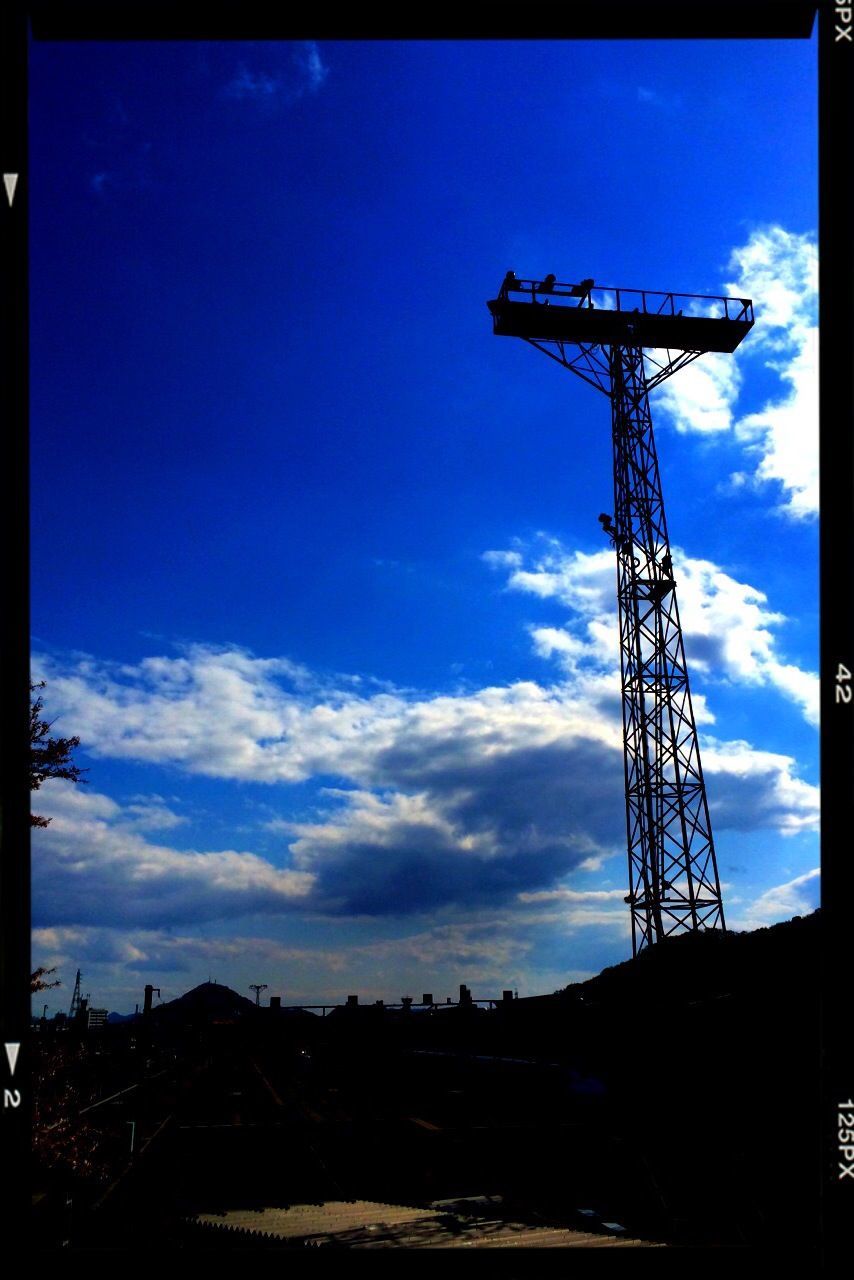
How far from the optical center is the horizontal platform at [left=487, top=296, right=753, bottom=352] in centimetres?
2886

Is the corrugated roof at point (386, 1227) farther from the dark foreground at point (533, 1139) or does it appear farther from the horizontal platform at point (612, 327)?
the horizontal platform at point (612, 327)

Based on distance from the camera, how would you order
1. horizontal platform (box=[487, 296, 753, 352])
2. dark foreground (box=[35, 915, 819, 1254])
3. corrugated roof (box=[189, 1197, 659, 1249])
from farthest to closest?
1. horizontal platform (box=[487, 296, 753, 352])
2. dark foreground (box=[35, 915, 819, 1254])
3. corrugated roof (box=[189, 1197, 659, 1249])

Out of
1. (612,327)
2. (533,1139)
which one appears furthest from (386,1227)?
(612,327)

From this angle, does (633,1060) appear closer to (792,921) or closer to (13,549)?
(792,921)

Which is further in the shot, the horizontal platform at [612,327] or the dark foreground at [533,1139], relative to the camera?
the horizontal platform at [612,327]

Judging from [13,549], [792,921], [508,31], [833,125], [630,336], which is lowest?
[792,921]

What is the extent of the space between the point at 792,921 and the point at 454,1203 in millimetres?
13714

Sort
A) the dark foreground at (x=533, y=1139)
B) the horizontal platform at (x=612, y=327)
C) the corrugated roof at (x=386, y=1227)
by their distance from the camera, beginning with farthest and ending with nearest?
the horizontal platform at (x=612, y=327), the dark foreground at (x=533, y=1139), the corrugated roof at (x=386, y=1227)

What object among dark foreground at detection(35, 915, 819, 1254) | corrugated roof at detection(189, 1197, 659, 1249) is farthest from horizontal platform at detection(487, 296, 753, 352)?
corrugated roof at detection(189, 1197, 659, 1249)

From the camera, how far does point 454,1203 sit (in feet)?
34.4

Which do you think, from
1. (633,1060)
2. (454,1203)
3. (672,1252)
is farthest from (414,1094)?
(672,1252)

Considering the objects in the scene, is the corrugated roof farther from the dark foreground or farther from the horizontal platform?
the horizontal platform

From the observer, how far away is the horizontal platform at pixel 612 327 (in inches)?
1136

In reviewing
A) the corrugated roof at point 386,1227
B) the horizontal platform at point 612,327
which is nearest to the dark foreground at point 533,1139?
the corrugated roof at point 386,1227
